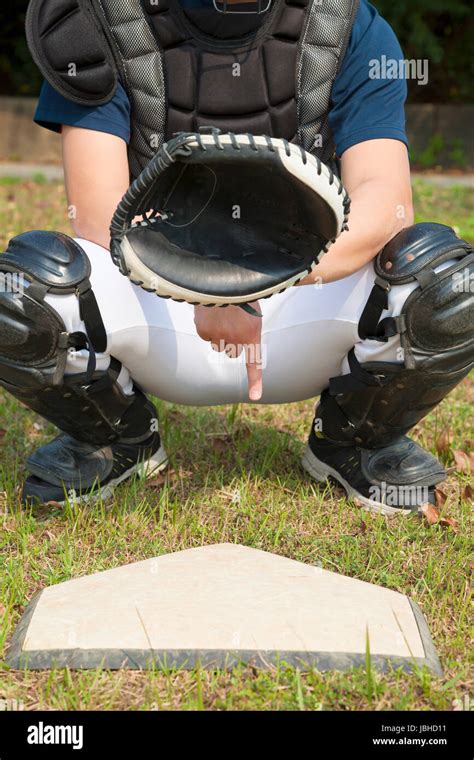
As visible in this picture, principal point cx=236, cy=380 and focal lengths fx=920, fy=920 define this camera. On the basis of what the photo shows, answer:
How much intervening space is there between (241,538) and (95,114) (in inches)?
42.2

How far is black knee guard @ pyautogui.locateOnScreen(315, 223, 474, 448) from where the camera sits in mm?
2027

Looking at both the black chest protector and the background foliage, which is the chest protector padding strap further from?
the background foliage

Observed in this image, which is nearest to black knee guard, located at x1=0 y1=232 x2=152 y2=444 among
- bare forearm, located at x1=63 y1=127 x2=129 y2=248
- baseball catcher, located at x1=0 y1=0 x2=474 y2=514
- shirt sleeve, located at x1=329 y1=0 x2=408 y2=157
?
baseball catcher, located at x1=0 y1=0 x2=474 y2=514

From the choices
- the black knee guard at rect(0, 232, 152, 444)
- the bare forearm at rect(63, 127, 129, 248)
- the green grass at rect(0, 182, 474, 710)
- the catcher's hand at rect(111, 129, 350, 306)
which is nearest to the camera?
the green grass at rect(0, 182, 474, 710)

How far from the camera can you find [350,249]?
2047 mm

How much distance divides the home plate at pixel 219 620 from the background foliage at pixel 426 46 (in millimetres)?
7974

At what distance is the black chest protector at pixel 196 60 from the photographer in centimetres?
217

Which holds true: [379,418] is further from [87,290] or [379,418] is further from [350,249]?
[87,290]

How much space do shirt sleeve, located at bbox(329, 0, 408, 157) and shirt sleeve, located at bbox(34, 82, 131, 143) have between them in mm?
502

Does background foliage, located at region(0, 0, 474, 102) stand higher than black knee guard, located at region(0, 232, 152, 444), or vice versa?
background foliage, located at region(0, 0, 474, 102)

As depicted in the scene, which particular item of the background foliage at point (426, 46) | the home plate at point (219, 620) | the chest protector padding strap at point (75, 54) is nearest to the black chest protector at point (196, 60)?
the chest protector padding strap at point (75, 54)

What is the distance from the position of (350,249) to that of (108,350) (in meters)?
0.61

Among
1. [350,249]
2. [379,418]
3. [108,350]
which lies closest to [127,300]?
[108,350]

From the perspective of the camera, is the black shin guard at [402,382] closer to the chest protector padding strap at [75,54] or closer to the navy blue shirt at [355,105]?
the navy blue shirt at [355,105]
